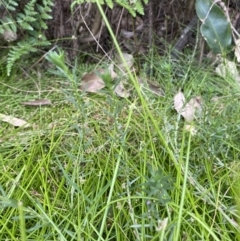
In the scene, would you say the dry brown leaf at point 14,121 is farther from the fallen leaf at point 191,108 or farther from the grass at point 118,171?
the fallen leaf at point 191,108

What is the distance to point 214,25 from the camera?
168cm

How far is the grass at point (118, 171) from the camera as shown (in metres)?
1.05

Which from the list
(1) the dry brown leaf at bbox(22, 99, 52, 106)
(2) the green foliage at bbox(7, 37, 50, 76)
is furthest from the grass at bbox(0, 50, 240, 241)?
(2) the green foliage at bbox(7, 37, 50, 76)

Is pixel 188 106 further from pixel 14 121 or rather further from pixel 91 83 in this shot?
pixel 14 121

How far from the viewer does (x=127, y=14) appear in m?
2.04

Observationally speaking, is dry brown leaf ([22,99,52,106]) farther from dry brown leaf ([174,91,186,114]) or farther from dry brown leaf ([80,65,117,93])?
dry brown leaf ([174,91,186,114])

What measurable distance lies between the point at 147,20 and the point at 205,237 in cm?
123

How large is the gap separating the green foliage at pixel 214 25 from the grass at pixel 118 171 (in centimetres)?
18

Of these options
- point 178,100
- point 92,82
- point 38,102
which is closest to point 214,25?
point 178,100

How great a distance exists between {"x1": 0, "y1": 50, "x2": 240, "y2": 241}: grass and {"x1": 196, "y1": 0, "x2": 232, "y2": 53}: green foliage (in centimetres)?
18

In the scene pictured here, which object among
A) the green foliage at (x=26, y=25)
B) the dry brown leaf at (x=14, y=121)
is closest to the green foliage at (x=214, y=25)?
the green foliage at (x=26, y=25)

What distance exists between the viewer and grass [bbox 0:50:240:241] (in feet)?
3.46

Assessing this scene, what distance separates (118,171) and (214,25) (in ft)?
2.47

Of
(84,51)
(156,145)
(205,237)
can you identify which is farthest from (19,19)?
(205,237)
